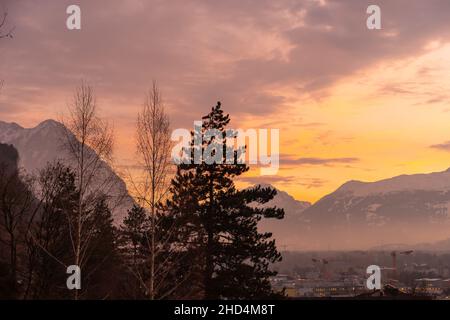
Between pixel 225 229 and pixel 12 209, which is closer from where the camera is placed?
pixel 12 209

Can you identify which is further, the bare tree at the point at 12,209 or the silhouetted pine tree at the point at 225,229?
the silhouetted pine tree at the point at 225,229

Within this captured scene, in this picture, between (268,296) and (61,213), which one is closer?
(61,213)

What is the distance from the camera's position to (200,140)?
36.1 metres

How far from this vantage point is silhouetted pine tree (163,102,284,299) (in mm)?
33531

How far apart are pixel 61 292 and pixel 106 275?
1293 centimetres

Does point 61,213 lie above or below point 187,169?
below

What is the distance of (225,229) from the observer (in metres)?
34.1

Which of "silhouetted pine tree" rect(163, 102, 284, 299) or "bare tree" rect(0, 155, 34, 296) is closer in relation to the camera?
"bare tree" rect(0, 155, 34, 296)

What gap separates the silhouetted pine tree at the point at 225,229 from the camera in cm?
3353
